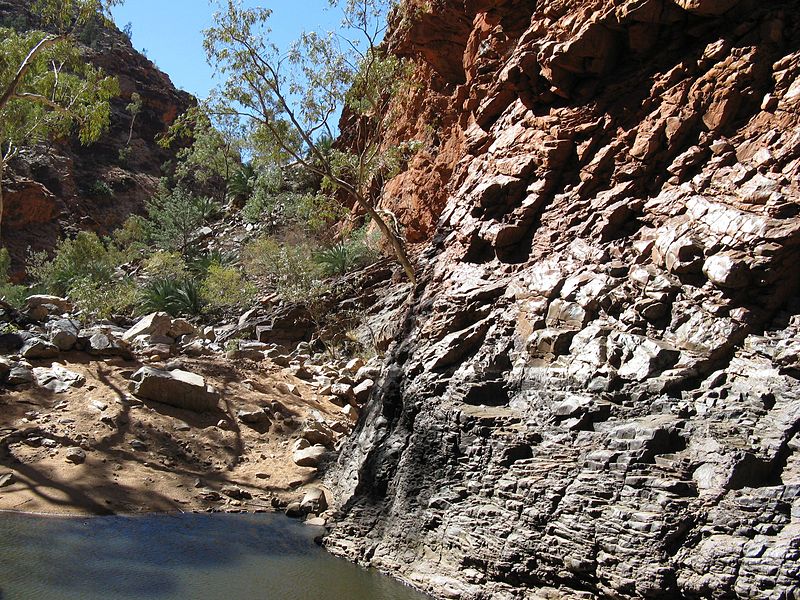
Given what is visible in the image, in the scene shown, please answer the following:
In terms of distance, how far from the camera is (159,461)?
10664 millimetres

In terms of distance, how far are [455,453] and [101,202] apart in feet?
114

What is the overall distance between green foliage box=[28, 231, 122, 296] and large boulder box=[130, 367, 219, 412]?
12030 mm

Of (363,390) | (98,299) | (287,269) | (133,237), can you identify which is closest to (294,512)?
(363,390)

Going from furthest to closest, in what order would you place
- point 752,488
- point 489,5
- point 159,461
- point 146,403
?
point 489,5
point 146,403
point 159,461
point 752,488

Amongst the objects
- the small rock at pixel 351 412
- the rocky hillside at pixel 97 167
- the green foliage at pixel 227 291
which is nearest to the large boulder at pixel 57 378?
the small rock at pixel 351 412

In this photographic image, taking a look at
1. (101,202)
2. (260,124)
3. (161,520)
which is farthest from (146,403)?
(101,202)

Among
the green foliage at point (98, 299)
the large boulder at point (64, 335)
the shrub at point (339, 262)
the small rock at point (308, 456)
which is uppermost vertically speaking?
the shrub at point (339, 262)

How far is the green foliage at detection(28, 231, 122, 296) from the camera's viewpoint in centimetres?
2402

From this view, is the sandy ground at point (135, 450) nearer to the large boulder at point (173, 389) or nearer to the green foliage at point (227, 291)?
the large boulder at point (173, 389)

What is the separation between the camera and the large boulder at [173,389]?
11977mm

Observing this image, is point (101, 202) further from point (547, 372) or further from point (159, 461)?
point (547, 372)

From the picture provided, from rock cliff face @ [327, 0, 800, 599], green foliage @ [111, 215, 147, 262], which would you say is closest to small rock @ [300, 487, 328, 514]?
rock cliff face @ [327, 0, 800, 599]

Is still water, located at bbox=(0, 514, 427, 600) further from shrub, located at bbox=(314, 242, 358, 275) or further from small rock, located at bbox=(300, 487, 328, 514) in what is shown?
shrub, located at bbox=(314, 242, 358, 275)

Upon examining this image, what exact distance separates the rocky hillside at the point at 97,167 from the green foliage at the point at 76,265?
4999 millimetres
